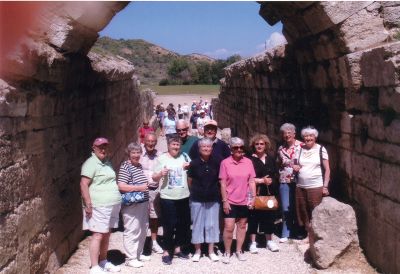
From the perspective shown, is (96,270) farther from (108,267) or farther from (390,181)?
(390,181)

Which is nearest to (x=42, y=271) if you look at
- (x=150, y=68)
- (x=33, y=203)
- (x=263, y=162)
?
(x=33, y=203)

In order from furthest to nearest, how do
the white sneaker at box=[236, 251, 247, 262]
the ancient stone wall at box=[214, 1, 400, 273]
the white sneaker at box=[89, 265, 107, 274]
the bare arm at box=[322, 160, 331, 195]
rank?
1. the bare arm at box=[322, 160, 331, 195]
2. the white sneaker at box=[236, 251, 247, 262]
3. the white sneaker at box=[89, 265, 107, 274]
4. the ancient stone wall at box=[214, 1, 400, 273]

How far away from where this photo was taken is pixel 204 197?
267 inches

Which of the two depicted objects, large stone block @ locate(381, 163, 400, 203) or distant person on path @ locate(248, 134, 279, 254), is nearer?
large stone block @ locate(381, 163, 400, 203)

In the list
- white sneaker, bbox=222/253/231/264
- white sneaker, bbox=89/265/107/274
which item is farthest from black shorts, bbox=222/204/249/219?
white sneaker, bbox=89/265/107/274

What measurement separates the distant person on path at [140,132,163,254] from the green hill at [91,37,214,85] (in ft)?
260

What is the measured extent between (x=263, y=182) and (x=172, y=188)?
1261 mm

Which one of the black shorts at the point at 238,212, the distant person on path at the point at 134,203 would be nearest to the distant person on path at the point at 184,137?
the distant person on path at the point at 134,203

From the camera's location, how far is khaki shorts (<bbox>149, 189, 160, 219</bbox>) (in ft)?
23.6

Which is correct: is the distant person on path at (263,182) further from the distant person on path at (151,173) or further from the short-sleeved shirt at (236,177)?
the distant person on path at (151,173)

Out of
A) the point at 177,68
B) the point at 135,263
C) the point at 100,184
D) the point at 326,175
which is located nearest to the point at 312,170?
the point at 326,175

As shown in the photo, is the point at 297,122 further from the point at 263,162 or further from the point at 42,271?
the point at 42,271

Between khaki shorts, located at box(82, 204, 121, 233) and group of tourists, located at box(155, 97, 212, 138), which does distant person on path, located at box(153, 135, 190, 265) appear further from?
group of tourists, located at box(155, 97, 212, 138)

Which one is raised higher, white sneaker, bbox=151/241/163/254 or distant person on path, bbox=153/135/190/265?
distant person on path, bbox=153/135/190/265
